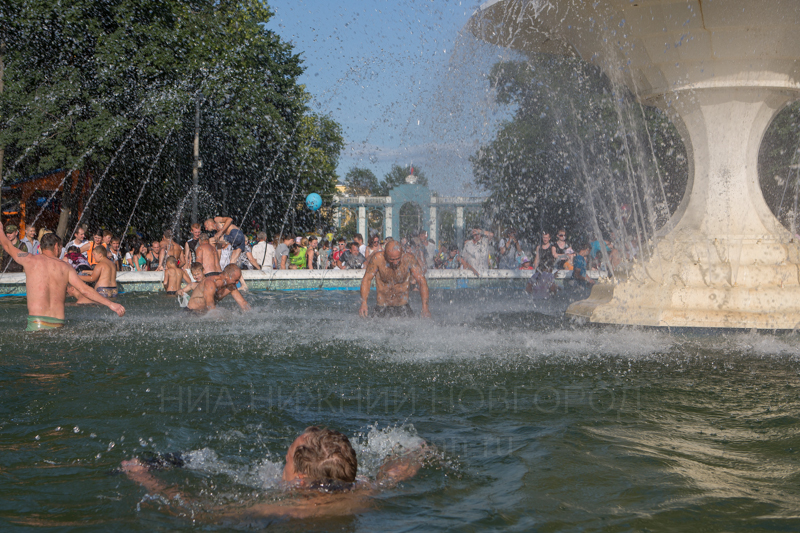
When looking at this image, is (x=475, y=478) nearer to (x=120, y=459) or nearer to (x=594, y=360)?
(x=120, y=459)

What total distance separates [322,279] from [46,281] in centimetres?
978

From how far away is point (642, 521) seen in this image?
316 cm

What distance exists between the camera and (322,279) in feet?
59.2

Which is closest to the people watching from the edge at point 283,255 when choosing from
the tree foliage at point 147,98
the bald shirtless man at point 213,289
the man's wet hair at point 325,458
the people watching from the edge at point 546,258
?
the tree foliage at point 147,98

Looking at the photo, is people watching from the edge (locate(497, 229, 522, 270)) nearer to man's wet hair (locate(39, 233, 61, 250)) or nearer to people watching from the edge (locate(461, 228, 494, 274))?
people watching from the edge (locate(461, 228, 494, 274))

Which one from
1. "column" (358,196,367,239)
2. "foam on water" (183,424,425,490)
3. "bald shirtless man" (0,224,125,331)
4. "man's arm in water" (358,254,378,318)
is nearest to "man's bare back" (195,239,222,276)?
"man's arm in water" (358,254,378,318)

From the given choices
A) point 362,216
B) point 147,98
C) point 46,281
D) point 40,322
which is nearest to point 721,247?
point 46,281

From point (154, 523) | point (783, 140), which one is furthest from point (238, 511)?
point (783, 140)

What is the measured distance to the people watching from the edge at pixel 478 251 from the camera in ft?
57.8

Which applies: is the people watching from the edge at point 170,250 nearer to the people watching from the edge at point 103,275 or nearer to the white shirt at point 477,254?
the people watching from the edge at point 103,275

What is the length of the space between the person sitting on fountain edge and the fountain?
20.8ft

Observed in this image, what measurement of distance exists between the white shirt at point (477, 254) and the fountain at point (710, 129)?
8.01 m

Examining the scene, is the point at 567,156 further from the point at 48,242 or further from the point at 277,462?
the point at 277,462

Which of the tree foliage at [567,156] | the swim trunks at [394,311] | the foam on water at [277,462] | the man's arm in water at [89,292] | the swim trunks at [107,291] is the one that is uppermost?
the tree foliage at [567,156]
